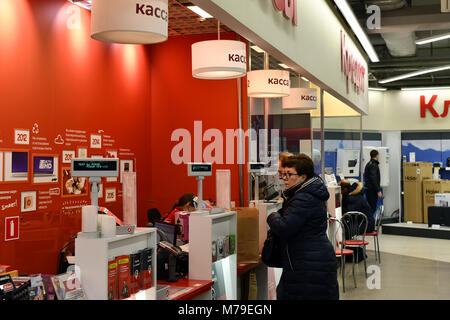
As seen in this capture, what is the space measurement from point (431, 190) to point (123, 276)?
1362 cm

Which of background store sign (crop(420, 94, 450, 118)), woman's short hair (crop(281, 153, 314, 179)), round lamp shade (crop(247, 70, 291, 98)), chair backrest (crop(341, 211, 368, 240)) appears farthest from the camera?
background store sign (crop(420, 94, 450, 118))

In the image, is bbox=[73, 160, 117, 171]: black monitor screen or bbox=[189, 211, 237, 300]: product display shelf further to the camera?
bbox=[189, 211, 237, 300]: product display shelf

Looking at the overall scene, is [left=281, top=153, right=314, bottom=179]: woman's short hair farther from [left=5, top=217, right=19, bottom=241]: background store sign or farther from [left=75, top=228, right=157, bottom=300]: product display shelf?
[left=5, top=217, right=19, bottom=241]: background store sign

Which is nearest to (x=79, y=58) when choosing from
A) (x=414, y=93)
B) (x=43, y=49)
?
(x=43, y=49)

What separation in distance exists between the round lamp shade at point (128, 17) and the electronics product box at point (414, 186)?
1331 centimetres

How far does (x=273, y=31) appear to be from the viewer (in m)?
4.79

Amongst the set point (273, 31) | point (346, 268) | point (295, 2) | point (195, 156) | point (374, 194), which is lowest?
point (346, 268)

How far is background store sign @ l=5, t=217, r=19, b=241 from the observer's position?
5.07 meters

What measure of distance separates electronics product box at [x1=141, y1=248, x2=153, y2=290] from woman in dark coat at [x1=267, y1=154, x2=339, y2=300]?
40.9 inches

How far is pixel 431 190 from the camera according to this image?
15055 mm

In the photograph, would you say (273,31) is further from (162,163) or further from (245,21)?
(162,163)

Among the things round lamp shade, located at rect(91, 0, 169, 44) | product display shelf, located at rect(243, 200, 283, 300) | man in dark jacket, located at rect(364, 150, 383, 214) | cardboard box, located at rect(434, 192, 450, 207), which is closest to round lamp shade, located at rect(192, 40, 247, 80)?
round lamp shade, located at rect(91, 0, 169, 44)

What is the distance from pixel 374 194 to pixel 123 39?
1062cm

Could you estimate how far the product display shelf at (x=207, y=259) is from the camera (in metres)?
4.18
